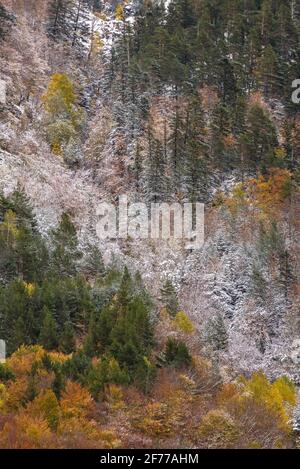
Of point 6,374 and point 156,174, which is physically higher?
point 156,174

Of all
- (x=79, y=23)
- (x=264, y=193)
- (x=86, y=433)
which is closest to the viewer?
(x=86, y=433)

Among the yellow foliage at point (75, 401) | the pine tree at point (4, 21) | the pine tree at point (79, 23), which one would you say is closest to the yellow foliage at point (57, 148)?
the pine tree at point (4, 21)

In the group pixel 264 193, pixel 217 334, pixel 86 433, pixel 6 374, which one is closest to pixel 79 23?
pixel 264 193

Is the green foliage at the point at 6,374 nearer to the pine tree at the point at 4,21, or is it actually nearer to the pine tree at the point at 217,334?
the pine tree at the point at 217,334

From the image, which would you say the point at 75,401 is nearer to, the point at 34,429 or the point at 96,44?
the point at 34,429

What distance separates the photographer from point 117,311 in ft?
103

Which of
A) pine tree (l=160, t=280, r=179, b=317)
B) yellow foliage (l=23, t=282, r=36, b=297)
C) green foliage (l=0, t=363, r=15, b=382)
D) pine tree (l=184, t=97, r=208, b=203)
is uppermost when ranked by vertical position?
pine tree (l=184, t=97, r=208, b=203)

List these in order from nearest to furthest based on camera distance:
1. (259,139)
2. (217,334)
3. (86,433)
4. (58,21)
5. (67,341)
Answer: (86,433)
(67,341)
(217,334)
(259,139)
(58,21)

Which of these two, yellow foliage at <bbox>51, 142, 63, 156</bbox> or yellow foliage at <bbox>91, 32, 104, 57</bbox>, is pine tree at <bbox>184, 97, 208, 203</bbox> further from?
yellow foliage at <bbox>91, 32, 104, 57</bbox>

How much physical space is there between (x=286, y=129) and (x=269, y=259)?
14256mm

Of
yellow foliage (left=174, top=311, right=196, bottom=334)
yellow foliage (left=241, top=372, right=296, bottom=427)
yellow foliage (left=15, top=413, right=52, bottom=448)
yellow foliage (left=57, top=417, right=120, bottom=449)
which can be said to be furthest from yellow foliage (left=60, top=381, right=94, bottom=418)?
yellow foliage (left=174, top=311, right=196, bottom=334)

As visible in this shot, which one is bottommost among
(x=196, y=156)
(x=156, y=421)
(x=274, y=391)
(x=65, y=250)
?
(x=274, y=391)
